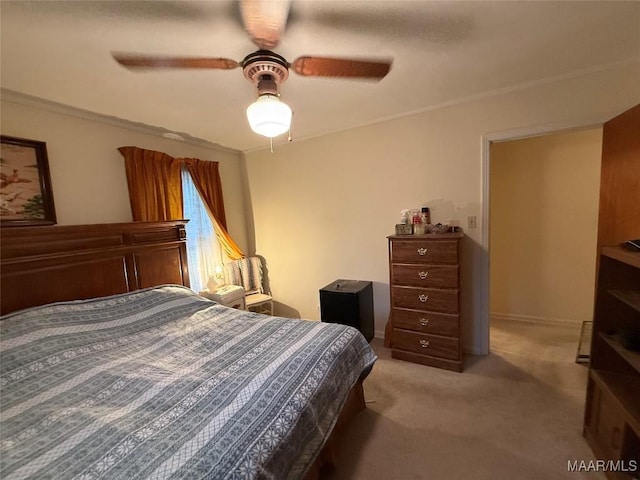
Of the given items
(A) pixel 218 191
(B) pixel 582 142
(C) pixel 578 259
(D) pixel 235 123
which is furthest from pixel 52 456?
(B) pixel 582 142

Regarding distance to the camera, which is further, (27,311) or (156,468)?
(27,311)

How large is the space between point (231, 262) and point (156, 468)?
260cm

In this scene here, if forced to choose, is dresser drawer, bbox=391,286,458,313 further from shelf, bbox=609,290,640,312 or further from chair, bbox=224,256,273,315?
chair, bbox=224,256,273,315

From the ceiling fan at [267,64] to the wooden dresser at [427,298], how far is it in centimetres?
138

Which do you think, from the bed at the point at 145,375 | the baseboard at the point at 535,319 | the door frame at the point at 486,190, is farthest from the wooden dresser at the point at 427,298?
the baseboard at the point at 535,319

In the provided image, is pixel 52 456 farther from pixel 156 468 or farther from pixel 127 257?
pixel 127 257

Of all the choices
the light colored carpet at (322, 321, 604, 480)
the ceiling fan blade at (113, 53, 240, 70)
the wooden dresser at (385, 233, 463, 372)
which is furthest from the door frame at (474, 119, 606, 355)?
the ceiling fan blade at (113, 53, 240, 70)

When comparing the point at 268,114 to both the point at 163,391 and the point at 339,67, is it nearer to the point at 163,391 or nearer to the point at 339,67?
the point at 339,67

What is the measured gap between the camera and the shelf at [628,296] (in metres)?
1.28

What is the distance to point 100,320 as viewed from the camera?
179cm

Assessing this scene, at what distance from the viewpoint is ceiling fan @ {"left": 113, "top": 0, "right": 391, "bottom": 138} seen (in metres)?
1.21

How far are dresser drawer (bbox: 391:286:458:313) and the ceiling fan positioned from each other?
5.58ft

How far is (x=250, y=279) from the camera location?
3.53 metres

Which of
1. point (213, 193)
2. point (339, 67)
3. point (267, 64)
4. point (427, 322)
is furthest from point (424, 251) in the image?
point (213, 193)
